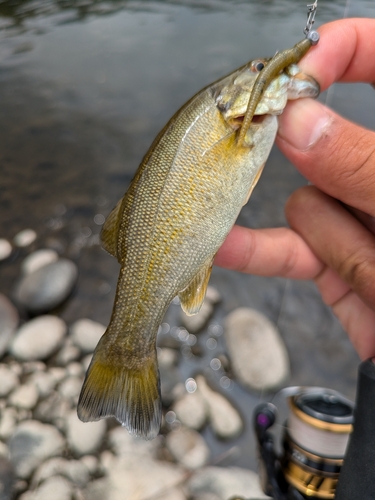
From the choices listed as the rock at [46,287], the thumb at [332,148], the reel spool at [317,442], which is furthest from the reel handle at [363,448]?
the rock at [46,287]

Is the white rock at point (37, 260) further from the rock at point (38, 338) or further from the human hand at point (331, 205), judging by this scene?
the human hand at point (331, 205)

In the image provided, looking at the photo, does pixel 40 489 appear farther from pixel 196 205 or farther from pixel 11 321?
pixel 196 205

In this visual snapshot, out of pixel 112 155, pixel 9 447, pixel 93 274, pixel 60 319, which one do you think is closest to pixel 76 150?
pixel 112 155

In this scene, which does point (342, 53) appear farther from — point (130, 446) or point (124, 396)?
point (130, 446)

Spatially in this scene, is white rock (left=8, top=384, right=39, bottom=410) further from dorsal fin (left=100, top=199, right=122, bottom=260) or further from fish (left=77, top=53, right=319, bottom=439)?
dorsal fin (left=100, top=199, right=122, bottom=260)

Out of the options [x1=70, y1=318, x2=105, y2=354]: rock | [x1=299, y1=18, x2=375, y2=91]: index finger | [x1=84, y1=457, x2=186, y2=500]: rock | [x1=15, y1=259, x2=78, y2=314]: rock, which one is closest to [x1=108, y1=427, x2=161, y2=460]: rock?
[x1=84, y1=457, x2=186, y2=500]: rock

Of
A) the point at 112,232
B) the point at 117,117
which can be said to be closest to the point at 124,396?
the point at 112,232
